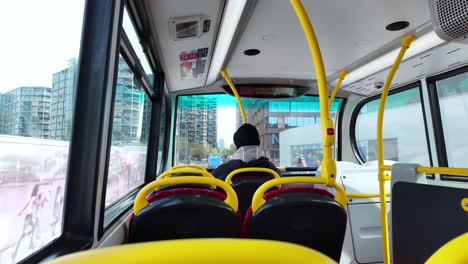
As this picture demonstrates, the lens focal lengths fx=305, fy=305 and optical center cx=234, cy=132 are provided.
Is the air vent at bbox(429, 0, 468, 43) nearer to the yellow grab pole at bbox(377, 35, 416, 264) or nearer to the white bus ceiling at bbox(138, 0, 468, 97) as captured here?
the white bus ceiling at bbox(138, 0, 468, 97)

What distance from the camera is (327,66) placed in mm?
3596

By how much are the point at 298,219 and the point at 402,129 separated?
3.62m

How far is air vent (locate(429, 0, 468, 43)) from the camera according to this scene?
145 cm

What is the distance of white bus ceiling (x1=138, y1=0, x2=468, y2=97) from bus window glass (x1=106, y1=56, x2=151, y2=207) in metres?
0.51

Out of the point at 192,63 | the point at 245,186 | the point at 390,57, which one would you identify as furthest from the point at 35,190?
the point at 390,57

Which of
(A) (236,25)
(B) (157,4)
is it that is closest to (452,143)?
(A) (236,25)

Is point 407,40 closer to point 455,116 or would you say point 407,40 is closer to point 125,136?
point 455,116

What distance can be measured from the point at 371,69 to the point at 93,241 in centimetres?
325

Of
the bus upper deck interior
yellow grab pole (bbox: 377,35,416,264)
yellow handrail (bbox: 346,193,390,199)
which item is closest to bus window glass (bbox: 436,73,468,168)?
the bus upper deck interior

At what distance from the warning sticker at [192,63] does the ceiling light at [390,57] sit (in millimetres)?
1789

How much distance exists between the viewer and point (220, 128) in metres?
4.70

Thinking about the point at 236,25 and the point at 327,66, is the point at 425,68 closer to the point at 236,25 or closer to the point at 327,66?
the point at 327,66

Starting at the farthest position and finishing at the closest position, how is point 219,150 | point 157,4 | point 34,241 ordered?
point 219,150
point 157,4
point 34,241

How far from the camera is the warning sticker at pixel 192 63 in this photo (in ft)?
9.97
